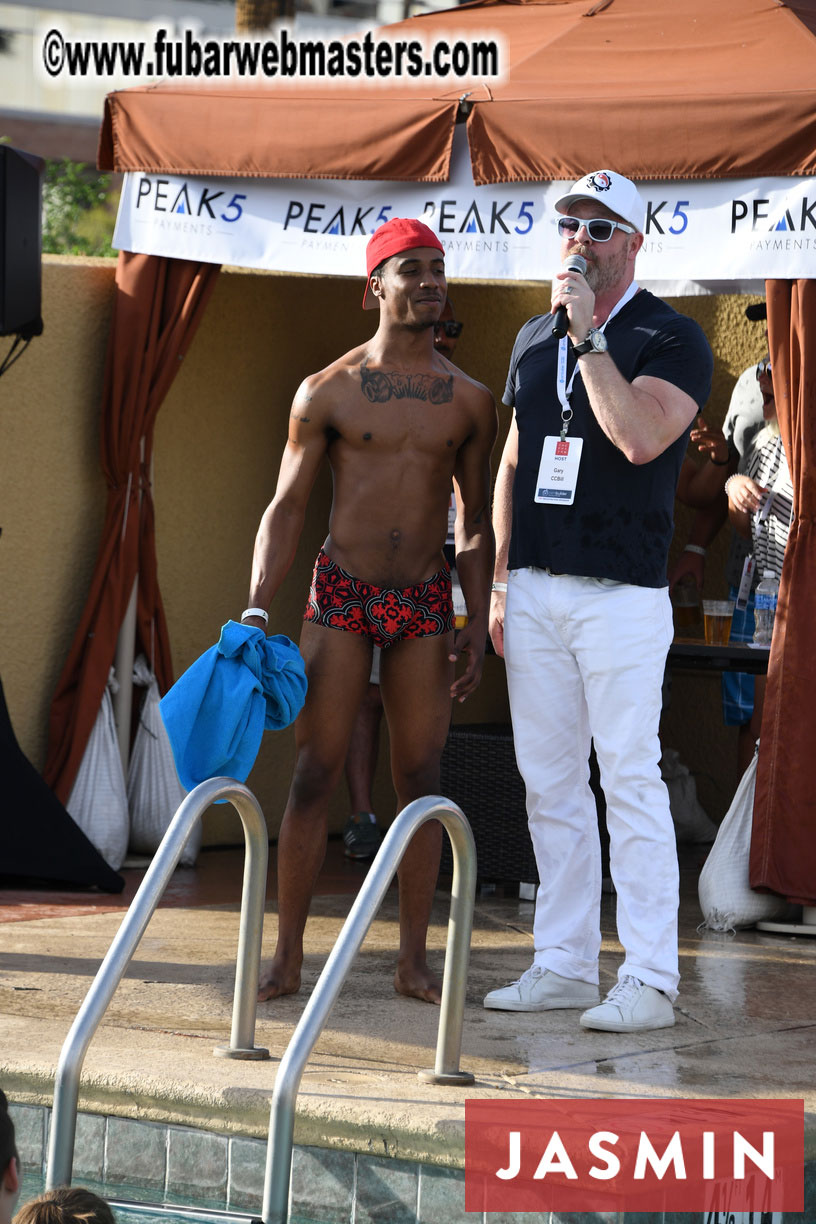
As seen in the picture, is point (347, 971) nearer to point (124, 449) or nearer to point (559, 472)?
point (559, 472)

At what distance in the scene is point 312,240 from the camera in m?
6.25

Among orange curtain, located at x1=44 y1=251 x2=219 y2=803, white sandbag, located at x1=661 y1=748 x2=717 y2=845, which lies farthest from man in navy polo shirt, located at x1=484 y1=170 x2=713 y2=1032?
white sandbag, located at x1=661 y1=748 x2=717 y2=845

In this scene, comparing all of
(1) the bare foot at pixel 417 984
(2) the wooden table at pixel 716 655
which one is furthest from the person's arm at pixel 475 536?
(2) the wooden table at pixel 716 655

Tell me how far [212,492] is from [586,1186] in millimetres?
4632

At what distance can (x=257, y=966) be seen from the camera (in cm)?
391

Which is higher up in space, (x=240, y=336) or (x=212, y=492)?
(x=240, y=336)

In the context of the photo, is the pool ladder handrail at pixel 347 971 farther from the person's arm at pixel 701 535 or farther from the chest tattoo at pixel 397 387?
the person's arm at pixel 701 535

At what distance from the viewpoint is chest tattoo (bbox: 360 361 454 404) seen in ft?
15.3

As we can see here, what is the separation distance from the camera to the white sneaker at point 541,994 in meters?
4.59

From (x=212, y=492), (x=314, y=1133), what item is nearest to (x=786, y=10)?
(x=212, y=492)

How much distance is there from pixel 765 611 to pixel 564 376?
78.0 inches

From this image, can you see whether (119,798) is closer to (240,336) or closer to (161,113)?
(240,336)

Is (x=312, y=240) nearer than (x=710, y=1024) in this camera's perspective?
No

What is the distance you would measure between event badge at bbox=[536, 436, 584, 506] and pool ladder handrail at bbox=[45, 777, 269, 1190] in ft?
3.80
